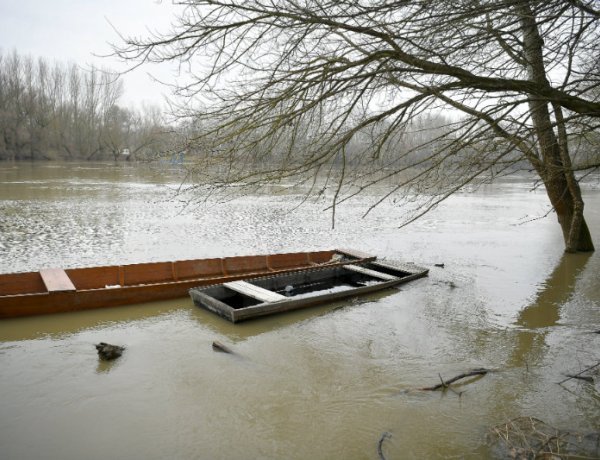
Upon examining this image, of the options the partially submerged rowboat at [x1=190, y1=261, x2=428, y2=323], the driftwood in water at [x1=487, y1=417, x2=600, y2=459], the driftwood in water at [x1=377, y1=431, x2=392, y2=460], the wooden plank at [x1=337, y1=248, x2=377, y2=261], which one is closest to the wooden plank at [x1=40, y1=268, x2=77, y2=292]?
the partially submerged rowboat at [x1=190, y1=261, x2=428, y2=323]

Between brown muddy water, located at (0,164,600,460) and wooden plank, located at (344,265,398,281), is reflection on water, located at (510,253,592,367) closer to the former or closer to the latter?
brown muddy water, located at (0,164,600,460)

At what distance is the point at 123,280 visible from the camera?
8.53 metres

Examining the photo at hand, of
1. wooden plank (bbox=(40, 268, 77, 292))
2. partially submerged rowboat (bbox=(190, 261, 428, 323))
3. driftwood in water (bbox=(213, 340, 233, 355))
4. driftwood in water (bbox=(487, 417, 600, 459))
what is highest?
wooden plank (bbox=(40, 268, 77, 292))

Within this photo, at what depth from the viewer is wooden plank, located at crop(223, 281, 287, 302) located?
7.62m

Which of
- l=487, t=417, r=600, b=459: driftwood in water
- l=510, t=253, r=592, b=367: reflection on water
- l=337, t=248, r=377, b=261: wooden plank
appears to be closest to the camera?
l=487, t=417, r=600, b=459: driftwood in water

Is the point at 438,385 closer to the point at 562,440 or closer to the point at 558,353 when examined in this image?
the point at 562,440

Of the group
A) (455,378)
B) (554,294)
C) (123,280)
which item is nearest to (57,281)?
(123,280)

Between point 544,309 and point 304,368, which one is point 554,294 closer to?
point 544,309

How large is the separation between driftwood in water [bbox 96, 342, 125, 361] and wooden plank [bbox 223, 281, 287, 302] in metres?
2.32

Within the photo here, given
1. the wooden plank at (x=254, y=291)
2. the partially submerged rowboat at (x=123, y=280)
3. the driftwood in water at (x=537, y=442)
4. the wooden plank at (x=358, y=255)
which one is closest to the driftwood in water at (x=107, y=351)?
the partially submerged rowboat at (x=123, y=280)

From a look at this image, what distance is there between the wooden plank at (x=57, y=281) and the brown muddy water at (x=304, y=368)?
0.48m

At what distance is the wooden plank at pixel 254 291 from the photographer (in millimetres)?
7625

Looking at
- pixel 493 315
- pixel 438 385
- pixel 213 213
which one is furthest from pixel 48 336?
pixel 213 213

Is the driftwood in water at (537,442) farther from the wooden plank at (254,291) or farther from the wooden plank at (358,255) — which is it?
the wooden plank at (358,255)
